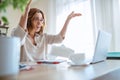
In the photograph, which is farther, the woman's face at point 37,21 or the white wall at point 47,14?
the white wall at point 47,14

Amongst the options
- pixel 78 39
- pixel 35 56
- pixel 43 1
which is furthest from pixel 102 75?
pixel 43 1

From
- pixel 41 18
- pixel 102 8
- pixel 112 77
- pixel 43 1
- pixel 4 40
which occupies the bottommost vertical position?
pixel 112 77

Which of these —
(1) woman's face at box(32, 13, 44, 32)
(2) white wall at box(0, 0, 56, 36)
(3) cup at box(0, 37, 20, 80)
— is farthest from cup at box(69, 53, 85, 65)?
(2) white wall at box(0, 0, 56, 36)

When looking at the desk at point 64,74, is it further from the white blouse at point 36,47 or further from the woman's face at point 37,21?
the woman's face at point 37,21

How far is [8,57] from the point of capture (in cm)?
69

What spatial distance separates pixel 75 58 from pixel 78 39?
6.74ft

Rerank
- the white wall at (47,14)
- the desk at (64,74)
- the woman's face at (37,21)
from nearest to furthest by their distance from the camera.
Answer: the desk at (64,74) → the woman's face at (37,21) → the white wall at (47,14)

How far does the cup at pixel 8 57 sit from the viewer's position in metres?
0.67

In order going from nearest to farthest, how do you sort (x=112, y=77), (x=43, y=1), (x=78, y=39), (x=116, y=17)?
(x=112, y=77)
(x=116, y=17)
(x=78, y=39)
(x=43, y=1)

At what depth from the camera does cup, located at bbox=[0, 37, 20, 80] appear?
670mm

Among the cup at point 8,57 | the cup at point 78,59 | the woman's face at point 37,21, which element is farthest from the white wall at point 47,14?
the cup at point 8,57

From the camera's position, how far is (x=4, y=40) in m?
0.67

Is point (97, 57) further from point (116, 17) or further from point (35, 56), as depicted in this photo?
point (116, 17)

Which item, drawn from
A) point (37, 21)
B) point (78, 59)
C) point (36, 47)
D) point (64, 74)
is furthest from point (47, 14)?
point (64, 74)
